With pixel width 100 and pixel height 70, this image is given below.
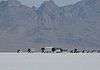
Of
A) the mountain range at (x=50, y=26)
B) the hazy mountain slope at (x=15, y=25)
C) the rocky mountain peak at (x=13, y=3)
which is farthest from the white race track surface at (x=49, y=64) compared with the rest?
the rocky mountain peak at (x=13, y=3)

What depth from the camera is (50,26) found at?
9350 cm

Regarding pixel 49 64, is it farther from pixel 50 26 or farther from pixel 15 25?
pixel 15 25

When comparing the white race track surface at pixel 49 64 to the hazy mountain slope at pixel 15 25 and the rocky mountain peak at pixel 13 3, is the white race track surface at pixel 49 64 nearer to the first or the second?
the hazy mountain slope at pixel 15 25

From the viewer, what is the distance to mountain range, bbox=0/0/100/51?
90062 mm

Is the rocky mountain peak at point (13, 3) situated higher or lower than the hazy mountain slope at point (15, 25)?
higher

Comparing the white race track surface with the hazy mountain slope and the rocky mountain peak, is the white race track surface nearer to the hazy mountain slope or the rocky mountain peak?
the hazy mountain slope

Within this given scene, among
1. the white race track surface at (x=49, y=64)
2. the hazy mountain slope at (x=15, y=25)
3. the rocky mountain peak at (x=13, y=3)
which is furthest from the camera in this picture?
the rocky mountain peak at (x=13, y=3)

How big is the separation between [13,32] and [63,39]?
45.3 feet

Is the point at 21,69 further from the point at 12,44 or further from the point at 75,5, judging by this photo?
the point at 75,5

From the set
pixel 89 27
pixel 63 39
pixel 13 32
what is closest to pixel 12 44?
pixel 13 32

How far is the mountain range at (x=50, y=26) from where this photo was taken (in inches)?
3546

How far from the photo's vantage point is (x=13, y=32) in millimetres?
95688

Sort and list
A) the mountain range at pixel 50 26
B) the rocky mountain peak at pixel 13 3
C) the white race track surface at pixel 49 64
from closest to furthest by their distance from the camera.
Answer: the white race track surface at pixel 49 64 → the mountain range at pixel 50 26 → the rocky mountain peak at pixel 13 3

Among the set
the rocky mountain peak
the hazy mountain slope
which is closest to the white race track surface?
the hazy mountain slope
